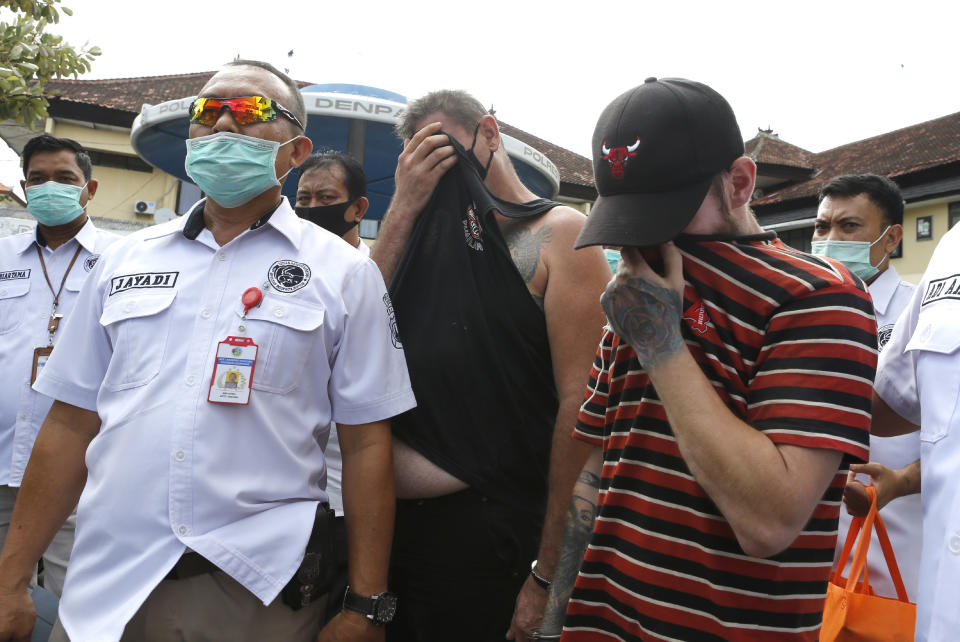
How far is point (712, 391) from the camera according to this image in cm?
123

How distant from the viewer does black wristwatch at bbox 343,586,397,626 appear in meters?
1.95

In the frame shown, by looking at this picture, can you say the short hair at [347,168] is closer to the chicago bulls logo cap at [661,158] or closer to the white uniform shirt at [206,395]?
the white uniform shirt at [206,395]

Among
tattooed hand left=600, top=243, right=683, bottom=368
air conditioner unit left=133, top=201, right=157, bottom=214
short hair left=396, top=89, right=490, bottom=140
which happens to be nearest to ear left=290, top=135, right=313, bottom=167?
short hair left=396, top=89, right=490, bottom=140

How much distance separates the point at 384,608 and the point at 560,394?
2.65 ft

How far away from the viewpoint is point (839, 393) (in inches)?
46.3

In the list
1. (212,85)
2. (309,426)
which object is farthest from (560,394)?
(212,85)

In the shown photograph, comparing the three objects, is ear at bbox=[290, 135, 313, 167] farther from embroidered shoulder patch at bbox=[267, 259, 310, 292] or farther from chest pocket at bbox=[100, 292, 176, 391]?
chest pocket at bbox=[100, 292, 176, 391]

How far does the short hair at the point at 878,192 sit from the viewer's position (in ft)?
13.4

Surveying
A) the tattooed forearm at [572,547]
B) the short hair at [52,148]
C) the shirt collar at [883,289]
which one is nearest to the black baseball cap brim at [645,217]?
the tattooed forearm at [572,547]

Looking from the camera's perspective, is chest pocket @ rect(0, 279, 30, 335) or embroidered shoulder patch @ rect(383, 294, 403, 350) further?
chest pocket @ rect(0, 279, 30, 335)

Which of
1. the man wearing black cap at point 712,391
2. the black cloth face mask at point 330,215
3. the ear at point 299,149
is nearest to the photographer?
the man wearing black cap at point 712,391

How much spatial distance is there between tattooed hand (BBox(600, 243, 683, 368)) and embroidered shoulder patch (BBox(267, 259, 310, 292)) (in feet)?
3.48

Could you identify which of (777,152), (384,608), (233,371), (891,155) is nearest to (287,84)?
(233,371)

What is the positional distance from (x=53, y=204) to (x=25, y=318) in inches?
29.6
